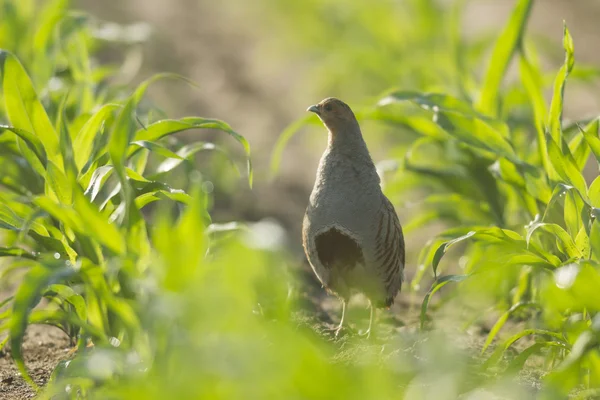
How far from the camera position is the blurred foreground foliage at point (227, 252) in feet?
5.34

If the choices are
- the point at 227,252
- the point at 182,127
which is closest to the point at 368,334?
the point at 182,127

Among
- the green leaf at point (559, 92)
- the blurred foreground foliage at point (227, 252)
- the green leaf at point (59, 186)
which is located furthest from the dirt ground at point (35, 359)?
the green leaf at point (559, 92)

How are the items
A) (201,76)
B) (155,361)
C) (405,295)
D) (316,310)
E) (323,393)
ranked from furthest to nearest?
(201,76)
(405,295)
(316,310)
(155,361)
(323,393)

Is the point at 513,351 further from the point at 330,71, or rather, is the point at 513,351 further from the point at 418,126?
the point at 330,71

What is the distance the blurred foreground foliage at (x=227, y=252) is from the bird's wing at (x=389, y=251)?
193 mm

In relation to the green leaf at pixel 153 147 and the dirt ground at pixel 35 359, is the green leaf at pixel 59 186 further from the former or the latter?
the dirt ground at pixel 35 359

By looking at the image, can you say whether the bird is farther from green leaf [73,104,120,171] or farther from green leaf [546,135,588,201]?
green leaf [73,104,120,171]

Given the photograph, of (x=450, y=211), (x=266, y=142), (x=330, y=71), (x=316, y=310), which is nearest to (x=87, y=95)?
(x=316, y=310)

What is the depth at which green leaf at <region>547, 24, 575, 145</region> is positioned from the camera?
266 centimetres

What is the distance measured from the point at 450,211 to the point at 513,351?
2.71 feet

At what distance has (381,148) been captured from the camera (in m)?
6.28

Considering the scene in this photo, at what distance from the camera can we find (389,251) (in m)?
2.70

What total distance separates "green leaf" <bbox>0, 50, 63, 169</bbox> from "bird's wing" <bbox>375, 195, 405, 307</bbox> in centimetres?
106

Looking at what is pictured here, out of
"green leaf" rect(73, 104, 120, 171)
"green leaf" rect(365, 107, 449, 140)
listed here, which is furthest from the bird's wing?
"green leaf" rect(73, 104, 120, 171)
